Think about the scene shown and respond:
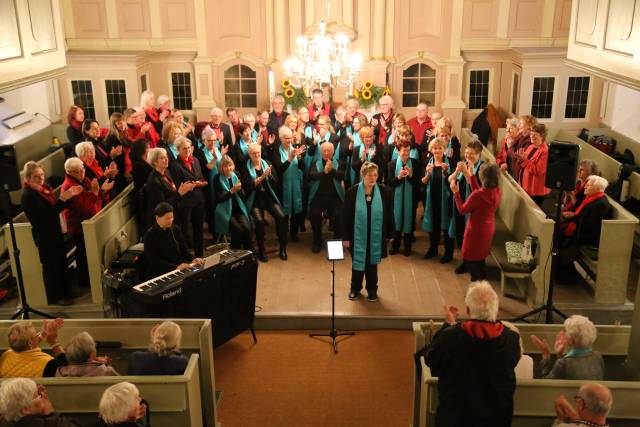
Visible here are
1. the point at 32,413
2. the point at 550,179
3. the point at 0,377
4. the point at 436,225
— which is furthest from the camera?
the point at 436,225

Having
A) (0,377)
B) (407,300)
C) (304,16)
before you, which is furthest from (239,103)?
(0,377)

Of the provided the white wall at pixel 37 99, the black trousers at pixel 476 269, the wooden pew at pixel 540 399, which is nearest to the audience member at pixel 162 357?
the wooden pew at pixel 540 399

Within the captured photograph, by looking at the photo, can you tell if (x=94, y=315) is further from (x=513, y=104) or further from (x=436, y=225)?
(x=513, y=104)

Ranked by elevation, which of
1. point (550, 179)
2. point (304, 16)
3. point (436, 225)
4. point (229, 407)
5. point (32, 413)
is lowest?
point (229, 407)

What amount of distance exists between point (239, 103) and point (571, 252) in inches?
300

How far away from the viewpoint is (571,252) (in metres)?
6.90

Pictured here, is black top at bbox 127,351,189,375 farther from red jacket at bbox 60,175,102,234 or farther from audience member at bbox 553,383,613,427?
red jacket at bbox 60,175,102,234

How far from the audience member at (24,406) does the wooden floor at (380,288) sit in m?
3.18

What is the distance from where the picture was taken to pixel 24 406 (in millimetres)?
3637

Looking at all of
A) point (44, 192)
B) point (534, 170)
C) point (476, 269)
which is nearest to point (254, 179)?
point (44, 192)

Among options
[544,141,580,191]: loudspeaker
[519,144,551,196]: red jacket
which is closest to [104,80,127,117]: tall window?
[519,144,551,196]: red jacket

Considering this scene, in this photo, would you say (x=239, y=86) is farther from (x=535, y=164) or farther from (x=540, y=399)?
(x=540, y=399)

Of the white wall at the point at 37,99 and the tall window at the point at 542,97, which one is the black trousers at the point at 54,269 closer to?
the white wall at the point at 37,99

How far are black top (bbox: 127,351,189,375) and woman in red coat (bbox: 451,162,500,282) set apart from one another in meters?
3.43
